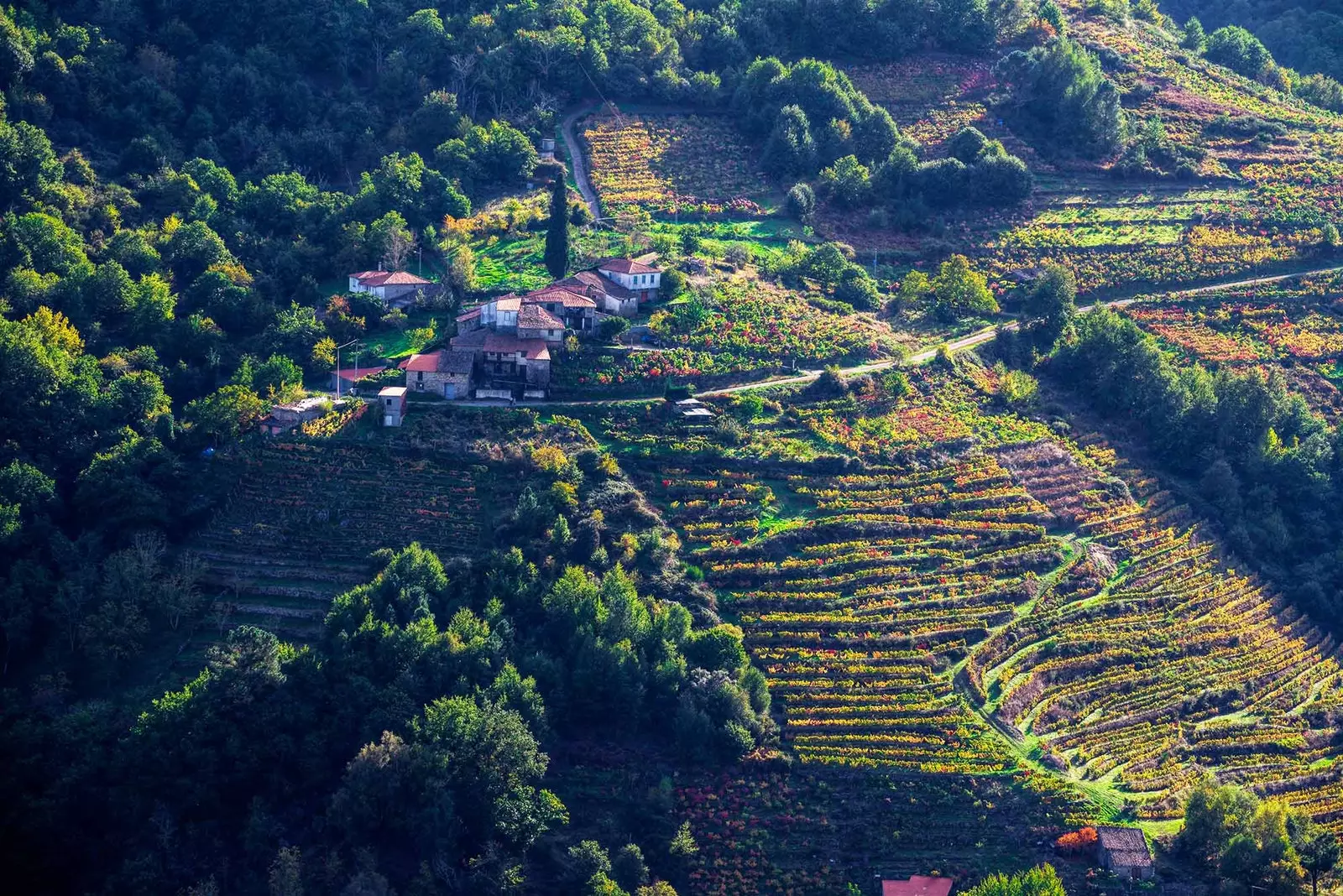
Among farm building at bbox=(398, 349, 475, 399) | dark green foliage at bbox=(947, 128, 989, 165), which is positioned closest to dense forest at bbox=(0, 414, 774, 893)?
farm building at bbox=(398, 349, 475, 399)

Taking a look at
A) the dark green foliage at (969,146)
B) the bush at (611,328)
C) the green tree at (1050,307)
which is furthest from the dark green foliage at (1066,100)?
the bush at (611,328)

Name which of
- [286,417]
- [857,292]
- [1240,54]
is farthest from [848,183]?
[1240,54]

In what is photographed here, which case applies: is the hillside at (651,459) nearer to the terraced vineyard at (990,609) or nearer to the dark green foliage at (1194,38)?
the terraced vineyard at (990,609)

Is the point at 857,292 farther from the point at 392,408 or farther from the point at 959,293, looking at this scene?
the point at 392,408

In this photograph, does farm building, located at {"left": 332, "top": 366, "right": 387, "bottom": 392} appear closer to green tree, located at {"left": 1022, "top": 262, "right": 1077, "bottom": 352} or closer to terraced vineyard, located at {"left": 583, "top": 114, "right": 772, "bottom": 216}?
terraced vineyard, located at {"left": 583, "top": 114, "right": 772, "bottom": 216}

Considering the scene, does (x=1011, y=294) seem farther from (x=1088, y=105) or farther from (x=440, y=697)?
(x=440, y=697)

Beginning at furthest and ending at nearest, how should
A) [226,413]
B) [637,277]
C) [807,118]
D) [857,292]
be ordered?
[807,118] < [857,292] < [637,277] < [226,413]

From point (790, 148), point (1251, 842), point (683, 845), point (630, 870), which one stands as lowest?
point (630, 870)
